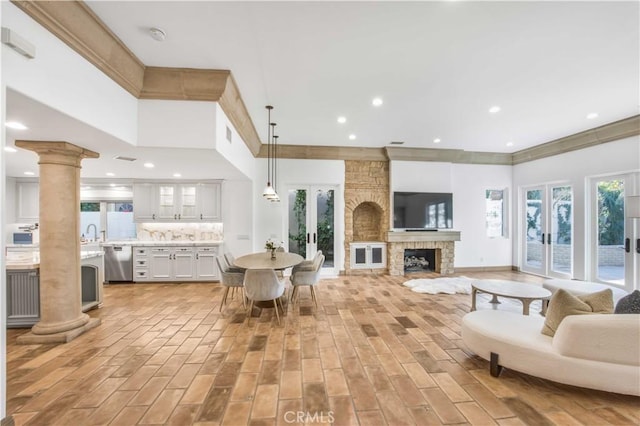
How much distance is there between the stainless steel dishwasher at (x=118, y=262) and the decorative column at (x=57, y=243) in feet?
8.76

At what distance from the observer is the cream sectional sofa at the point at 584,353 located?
187 centimetres

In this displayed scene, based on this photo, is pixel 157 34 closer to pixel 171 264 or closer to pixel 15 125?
pixel 15 125

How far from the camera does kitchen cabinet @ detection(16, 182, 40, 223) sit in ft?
18.4

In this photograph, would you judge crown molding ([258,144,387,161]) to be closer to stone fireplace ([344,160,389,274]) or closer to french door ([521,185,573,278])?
stone fireplace ([344,160,389,274])

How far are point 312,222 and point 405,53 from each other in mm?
4298

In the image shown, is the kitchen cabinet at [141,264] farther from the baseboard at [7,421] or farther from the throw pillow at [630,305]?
the throw pillow at [630,305]

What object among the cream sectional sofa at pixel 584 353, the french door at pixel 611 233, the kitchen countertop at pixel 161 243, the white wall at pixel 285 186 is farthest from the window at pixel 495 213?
the kitchen countertop at pixel 161 243

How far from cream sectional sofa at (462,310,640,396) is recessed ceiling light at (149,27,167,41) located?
402cm

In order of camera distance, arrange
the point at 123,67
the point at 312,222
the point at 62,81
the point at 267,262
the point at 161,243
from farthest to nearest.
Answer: the point at 312,222 → the point at 161,243 → the point at 267,262 → the point at 123,67 → the point at 62,81

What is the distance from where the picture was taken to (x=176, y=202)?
586 cm

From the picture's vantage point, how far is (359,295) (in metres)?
4.70

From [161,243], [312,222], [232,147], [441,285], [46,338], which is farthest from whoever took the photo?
[312,222]

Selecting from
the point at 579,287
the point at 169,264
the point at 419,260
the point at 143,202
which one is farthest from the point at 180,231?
the point at 579,287

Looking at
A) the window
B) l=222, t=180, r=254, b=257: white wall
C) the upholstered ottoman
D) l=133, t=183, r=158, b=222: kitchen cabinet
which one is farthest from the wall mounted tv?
l=133, t=183, r=158, b=222: kitchen cabinet
